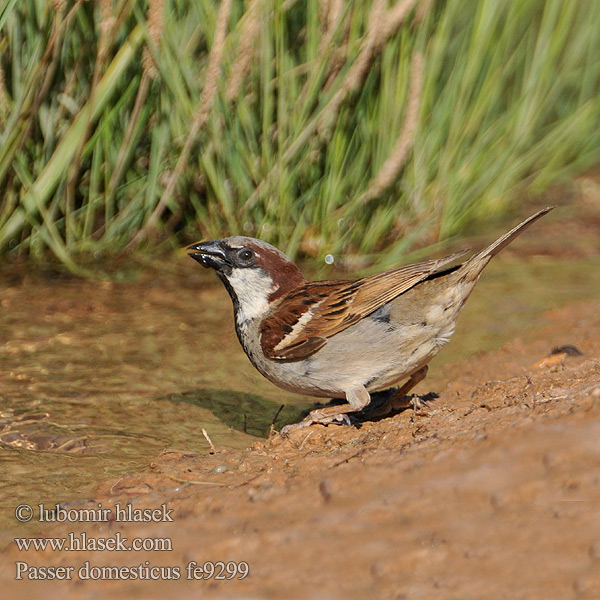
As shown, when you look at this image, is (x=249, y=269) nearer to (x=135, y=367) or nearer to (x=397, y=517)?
(x=135, y=367)

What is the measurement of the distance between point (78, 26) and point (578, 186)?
488 centimetres

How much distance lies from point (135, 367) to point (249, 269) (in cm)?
91

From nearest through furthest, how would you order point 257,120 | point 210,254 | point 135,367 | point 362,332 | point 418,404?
point 418,404 < point 362,332 < point 210,254 < point 135,367 < point 257,120

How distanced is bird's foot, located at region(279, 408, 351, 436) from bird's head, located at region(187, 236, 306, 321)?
2.13 ft

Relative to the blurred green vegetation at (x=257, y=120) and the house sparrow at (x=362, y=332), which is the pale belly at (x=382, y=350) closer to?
the house sparrow at (x=362, y=332)

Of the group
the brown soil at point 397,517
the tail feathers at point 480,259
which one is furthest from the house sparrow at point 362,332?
the brown soil at point 397,517

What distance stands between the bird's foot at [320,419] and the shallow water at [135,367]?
287 millimetres

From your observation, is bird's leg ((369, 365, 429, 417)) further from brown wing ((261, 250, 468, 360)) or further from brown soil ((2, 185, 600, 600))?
brown soil ((2, 185, 600, 600))

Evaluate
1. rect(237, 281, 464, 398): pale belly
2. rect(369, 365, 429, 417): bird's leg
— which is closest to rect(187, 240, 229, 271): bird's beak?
rect(237, 281, 464, 398): pale belly

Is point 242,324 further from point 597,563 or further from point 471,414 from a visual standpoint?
point 597,563

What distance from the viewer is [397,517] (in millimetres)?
2758

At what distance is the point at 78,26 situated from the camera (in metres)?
5.71

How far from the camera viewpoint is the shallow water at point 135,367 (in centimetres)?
410

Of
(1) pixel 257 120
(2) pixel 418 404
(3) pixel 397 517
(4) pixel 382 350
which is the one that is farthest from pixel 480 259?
(1) pixel 257 120
